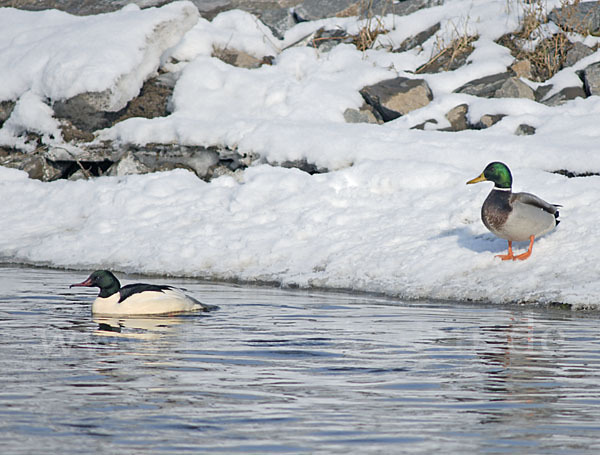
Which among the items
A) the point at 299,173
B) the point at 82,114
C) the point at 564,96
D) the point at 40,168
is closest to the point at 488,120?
the point at 564,96

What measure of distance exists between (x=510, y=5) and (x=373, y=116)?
15.2ft

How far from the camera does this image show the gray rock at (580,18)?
56.4ft

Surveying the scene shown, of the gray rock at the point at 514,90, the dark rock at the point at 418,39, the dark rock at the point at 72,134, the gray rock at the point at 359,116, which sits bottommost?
the dark rock at the point at 72,134

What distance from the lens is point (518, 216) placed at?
33.5ft

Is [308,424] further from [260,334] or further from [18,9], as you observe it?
[18,9]

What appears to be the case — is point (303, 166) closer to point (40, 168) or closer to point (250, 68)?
point (250, 68)

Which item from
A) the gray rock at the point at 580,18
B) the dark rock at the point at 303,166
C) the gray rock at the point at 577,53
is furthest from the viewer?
the gray rock at the point at 580,18

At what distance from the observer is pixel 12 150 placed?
16703 mm

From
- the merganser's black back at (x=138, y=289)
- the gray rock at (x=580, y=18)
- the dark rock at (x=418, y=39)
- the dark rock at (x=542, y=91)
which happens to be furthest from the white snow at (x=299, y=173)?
the merganser's black back at (x=138, y=289)

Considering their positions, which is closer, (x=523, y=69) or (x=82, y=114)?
(x=82, y=114)

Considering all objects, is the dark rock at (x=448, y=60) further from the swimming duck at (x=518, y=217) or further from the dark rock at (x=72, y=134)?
the swimming duck at (x=518, y=217)

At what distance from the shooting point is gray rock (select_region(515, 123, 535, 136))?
1446 cm

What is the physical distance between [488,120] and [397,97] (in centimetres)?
187

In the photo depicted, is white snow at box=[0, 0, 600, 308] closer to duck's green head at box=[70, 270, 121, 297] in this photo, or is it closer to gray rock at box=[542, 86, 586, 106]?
gray rock at box=[542, 86, 586, 106]
